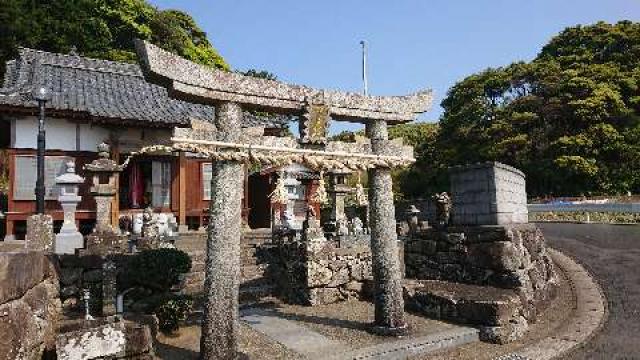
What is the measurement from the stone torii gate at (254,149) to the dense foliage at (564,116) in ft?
81.5

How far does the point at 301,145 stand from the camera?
279 inches

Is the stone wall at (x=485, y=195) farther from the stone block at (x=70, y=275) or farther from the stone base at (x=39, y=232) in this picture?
the stone base at (x=39, y=232)

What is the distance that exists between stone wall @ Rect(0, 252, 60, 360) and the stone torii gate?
2086 millimetres

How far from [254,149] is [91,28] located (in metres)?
30.9

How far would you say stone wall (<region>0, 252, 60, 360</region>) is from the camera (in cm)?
306

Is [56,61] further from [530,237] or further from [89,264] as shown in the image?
[530,237]

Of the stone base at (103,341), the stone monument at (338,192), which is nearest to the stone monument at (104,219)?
the stone base at (103,341)

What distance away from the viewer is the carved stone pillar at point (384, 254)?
759 centimetres

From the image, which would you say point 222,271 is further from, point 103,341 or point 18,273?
point 18,273

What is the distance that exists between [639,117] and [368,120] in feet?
97.1

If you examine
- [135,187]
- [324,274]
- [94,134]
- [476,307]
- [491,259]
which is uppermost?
[94,134]

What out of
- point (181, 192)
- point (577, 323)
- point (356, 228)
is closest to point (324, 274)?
point (356, 228)

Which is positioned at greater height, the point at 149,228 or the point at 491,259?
the point at 149,228

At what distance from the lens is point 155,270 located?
9.34m
